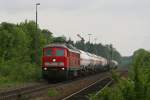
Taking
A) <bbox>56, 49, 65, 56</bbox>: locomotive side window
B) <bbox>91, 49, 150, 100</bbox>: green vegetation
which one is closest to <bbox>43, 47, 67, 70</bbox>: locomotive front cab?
<bbox>56, 49, 65, 56</bbox>: locomotive side window

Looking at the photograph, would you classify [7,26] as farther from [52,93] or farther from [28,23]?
[52,93]

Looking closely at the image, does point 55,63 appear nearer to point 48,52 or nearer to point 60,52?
point 60,52

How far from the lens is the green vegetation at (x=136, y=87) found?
22.8 ft

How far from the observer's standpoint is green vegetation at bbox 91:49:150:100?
6.95 metres

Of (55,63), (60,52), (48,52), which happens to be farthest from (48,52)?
(55,63)

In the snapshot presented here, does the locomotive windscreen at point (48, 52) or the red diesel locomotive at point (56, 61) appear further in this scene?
the locomotive windscreen at point (48, 52)

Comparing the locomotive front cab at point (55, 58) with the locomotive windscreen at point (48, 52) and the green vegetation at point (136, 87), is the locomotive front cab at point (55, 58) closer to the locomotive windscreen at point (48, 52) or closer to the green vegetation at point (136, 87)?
the locomotive windscreen at point (48, 52)

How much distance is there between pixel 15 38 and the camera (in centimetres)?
10169

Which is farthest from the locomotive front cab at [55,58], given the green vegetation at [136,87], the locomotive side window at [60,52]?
the green vegetation at [136,87]

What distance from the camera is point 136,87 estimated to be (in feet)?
23.0

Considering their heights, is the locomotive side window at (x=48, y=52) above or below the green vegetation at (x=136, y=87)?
above

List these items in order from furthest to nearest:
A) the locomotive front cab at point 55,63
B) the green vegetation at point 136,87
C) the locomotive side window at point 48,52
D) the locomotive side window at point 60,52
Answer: the locomotive side window at point 48,52
the locomotive side window at point 60,52
the locomotive front cab at point 55,63
the green vegetation at point 136,87

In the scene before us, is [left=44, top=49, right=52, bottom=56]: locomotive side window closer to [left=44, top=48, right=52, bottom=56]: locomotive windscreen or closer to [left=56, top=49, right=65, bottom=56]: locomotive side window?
[left=44, top=48, right=52, bottom=56]: locomotive windscreen

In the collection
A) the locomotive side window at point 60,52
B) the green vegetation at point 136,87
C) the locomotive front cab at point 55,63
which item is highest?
the locomotive side window at point 60,52
